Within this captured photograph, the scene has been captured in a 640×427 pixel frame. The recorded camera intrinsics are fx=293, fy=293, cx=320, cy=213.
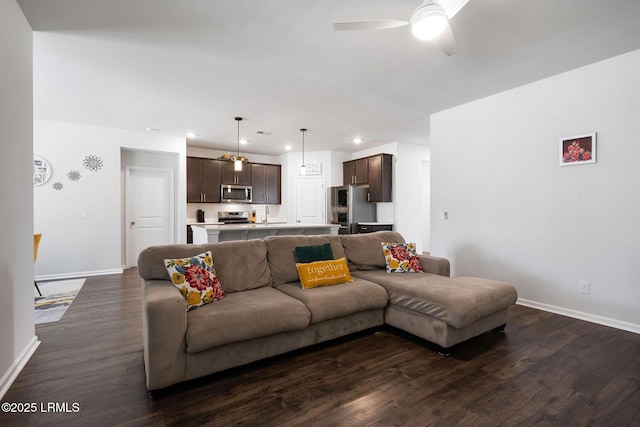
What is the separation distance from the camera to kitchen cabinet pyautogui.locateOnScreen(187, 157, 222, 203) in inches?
249

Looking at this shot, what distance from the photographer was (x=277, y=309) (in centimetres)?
207

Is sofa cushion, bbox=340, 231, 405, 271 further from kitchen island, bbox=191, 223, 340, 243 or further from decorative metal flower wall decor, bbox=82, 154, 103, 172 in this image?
decorative metal flower wall decor, bbox=82, 154, 103, 172

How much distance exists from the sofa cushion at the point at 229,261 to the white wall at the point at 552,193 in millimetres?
2894

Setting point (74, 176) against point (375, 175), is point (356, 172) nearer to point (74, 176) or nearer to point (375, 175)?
point (375, 175)

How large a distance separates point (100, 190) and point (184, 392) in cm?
450

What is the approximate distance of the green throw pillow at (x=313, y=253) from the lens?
2777 millimetres

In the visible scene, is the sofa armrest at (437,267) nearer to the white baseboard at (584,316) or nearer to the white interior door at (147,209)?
the white baseboard at (584,316)

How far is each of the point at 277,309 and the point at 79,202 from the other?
4645mm

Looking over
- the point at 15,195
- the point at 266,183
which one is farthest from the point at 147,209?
the point at 15,195

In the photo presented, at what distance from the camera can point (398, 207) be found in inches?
251

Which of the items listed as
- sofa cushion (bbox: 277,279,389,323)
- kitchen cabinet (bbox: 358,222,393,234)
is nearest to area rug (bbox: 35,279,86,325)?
sofa cushion (bbox: 277,279,389,323)

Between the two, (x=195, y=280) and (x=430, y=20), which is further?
(x=195, y=280)

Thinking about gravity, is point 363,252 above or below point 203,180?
below

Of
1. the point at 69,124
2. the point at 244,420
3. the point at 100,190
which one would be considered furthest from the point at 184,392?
the point at 69,124
